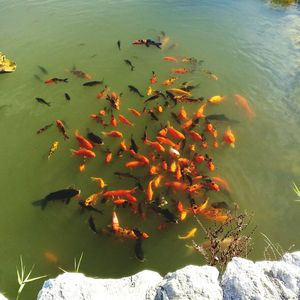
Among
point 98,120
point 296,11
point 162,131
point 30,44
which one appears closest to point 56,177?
point 98,120

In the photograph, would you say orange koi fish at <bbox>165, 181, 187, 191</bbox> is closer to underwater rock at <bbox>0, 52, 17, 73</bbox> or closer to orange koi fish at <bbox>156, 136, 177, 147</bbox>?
orange koi fish at <bbox>156, 136, 177, 147</bbox>

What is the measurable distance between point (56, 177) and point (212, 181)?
11.6 feet

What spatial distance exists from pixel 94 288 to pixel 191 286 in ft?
3.69

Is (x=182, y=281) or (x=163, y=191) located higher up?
(x=182, y=281)

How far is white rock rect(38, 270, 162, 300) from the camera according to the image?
3.88 meters

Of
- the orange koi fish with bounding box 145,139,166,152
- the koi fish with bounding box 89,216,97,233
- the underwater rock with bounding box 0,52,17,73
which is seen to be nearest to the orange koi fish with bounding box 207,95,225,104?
the orange koi fish with bounding box 145,139,166,152

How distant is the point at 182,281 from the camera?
13.1 feet

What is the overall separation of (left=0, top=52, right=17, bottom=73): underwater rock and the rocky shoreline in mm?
8535

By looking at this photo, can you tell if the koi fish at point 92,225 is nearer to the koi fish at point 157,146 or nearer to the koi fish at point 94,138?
the koi fish at point 94,138

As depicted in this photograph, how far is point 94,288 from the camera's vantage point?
405cm

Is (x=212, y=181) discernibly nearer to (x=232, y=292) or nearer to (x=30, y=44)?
(x=232, y=292)

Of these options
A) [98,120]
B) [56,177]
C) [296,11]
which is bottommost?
[56,177]

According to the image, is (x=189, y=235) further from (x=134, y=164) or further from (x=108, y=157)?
(x=108, y=157)

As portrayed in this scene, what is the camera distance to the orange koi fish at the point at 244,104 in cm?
949
